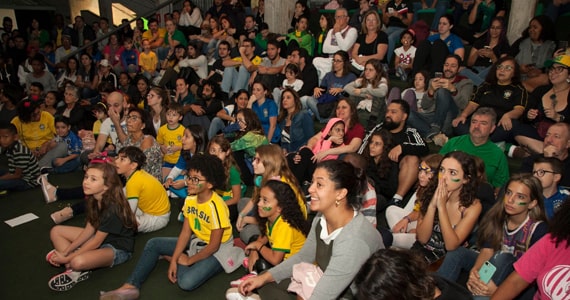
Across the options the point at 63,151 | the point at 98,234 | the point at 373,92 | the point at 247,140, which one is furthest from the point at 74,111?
the point at 373,92

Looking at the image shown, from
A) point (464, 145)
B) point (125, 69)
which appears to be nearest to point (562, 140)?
point (464, 145)

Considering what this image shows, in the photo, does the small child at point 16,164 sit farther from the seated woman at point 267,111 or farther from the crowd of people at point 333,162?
the seated woman at point 267,111

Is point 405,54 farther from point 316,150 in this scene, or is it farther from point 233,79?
point 233,79

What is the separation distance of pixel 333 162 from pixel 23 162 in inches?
167

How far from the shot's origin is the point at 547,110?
410 centimetres

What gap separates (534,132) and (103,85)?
6.33m

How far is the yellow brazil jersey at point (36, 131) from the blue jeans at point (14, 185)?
897 millimetres

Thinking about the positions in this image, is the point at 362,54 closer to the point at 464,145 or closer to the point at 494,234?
the point at 464,145

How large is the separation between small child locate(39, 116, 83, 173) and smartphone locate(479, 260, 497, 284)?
5.06m

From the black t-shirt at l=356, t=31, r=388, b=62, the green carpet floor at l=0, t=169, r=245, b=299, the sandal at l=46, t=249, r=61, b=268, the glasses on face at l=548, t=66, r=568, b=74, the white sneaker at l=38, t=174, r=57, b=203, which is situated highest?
the black t-shirt at l=356, t=31, r=388, b=62

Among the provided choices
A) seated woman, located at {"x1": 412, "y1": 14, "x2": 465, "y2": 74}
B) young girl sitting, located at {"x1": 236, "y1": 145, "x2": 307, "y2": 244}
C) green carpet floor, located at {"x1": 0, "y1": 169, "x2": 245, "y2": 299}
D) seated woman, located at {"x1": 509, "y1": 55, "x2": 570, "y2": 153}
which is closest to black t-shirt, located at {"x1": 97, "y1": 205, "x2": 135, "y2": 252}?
green carpet floor, located at {"x1": 0, "y1": 169, "x2": 245, "y2": 299}

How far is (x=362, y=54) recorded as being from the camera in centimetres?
610

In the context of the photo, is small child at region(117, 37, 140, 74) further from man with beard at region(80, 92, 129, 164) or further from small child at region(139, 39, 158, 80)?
man with beard at region(80, 92, 129, 164)

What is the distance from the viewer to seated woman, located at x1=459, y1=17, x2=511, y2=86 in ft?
17.3
